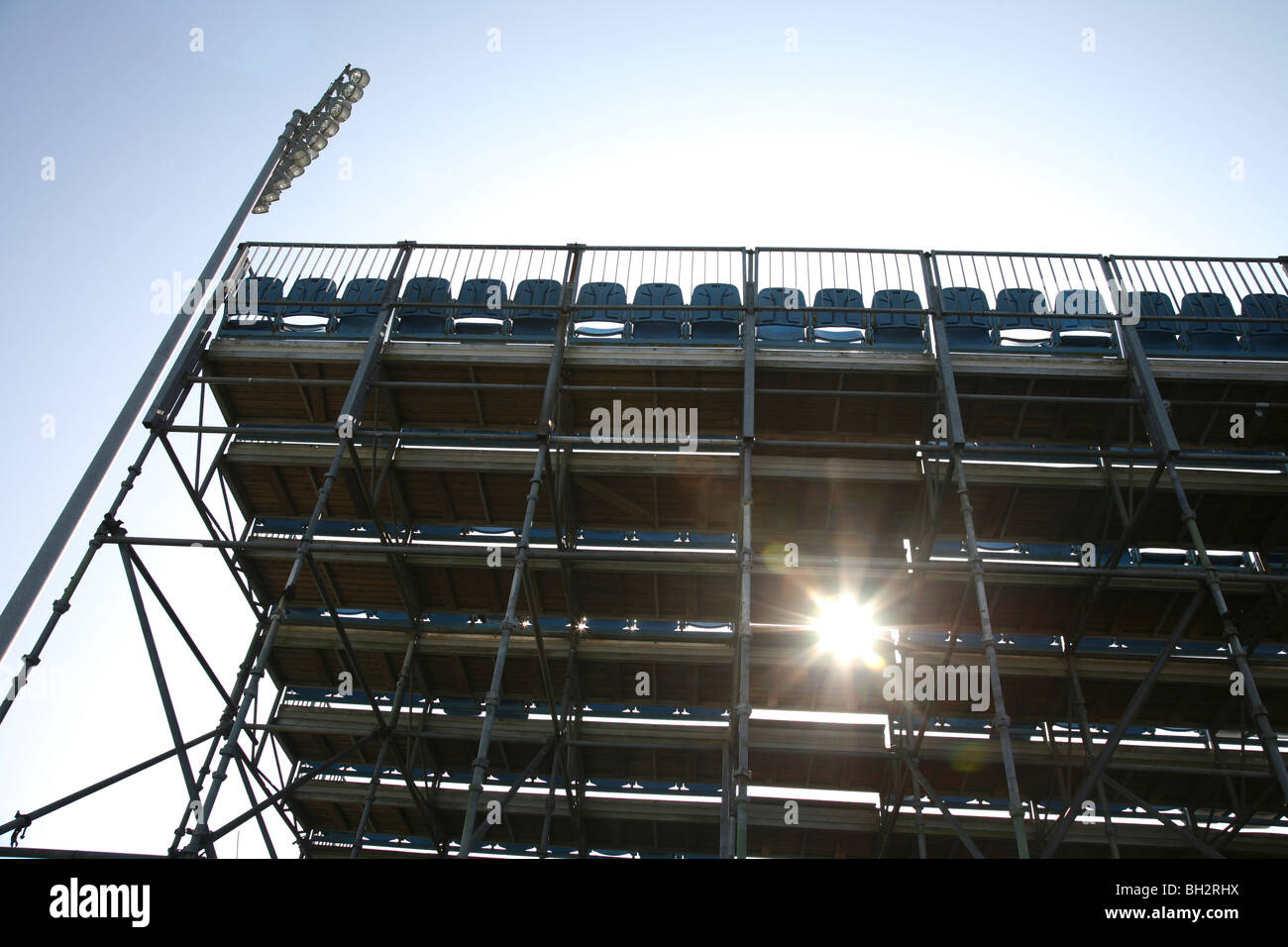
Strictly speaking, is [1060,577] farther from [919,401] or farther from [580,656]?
[580,656]

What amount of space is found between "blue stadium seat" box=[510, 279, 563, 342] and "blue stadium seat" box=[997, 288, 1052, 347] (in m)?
6.97

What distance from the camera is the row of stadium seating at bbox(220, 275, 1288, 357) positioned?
14.2 metres

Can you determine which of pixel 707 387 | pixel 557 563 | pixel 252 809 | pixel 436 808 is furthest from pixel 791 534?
pixel 252 809

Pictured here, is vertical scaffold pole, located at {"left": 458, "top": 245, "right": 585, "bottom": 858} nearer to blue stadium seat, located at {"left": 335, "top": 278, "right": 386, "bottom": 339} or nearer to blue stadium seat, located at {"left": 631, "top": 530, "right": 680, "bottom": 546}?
blue stadium seat, located at {"left": 631, "top": 530, "right": 680, "bottom": 546}

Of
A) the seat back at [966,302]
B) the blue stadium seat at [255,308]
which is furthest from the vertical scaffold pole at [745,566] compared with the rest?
the blue stadium seat at [255,308]

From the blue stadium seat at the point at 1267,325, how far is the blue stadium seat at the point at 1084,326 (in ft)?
7.55

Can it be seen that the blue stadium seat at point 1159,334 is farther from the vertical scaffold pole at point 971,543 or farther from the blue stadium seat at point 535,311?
the blue stadium seat at point 535,311

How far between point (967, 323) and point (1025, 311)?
2.96ft

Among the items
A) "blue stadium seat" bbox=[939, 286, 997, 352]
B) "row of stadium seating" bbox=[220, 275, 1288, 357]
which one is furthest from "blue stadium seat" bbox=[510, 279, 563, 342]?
"blue stadium seat" bbox=[939, 286, 997, 352]

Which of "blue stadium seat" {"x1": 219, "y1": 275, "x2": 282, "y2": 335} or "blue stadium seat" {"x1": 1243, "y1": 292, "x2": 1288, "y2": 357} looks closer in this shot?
"blue stadium seat" {"x1": 1243, "y1": 292, "x2": 1288, "y2": 357}

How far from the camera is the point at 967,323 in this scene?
14672mm

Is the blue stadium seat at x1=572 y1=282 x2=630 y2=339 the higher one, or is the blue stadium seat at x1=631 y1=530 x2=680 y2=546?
the blue stadium seat at x1=572 y1=282 x2=630 y2=339

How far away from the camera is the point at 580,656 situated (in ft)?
47.1
